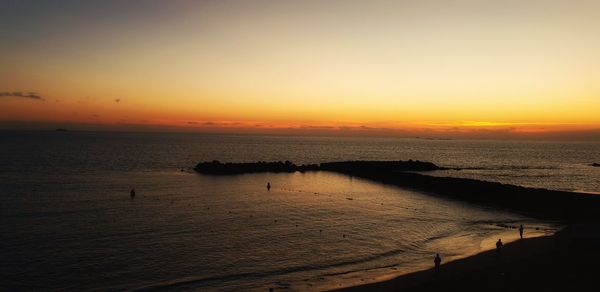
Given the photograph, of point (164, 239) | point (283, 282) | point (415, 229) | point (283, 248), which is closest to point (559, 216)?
point (415, 229)

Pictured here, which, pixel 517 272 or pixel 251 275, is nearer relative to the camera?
pixel 517 272

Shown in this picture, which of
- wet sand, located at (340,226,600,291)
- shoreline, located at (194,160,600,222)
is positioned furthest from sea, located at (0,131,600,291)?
shoreline, located at (194,160,600,222)

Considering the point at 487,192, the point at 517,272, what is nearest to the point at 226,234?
the point at 517,272

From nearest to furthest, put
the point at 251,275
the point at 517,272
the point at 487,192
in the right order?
the point at 517,272, the point at 251,275, the point at 487,192

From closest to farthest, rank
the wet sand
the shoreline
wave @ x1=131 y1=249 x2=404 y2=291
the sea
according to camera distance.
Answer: the wet sand → wave @ x1=131 y1=249 x2=404 y2=291 → the sea → the shoreline

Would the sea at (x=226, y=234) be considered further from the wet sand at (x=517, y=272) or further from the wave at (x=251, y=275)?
the wet sand at (x=517, y=272)

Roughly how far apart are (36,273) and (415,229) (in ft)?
81.5

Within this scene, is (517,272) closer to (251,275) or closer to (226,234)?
(251,275)

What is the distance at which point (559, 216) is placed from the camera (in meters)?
40.5

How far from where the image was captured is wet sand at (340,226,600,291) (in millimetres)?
19766

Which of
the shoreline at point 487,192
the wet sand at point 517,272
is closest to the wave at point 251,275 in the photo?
the wet sand at point 517,272

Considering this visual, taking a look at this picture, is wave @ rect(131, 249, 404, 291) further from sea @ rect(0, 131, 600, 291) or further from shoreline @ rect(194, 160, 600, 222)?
shoreline @ rect(194, 160, 600, 222)

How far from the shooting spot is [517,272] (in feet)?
71.8

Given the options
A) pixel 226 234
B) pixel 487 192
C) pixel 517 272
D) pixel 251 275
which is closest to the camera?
pixel 517 272
